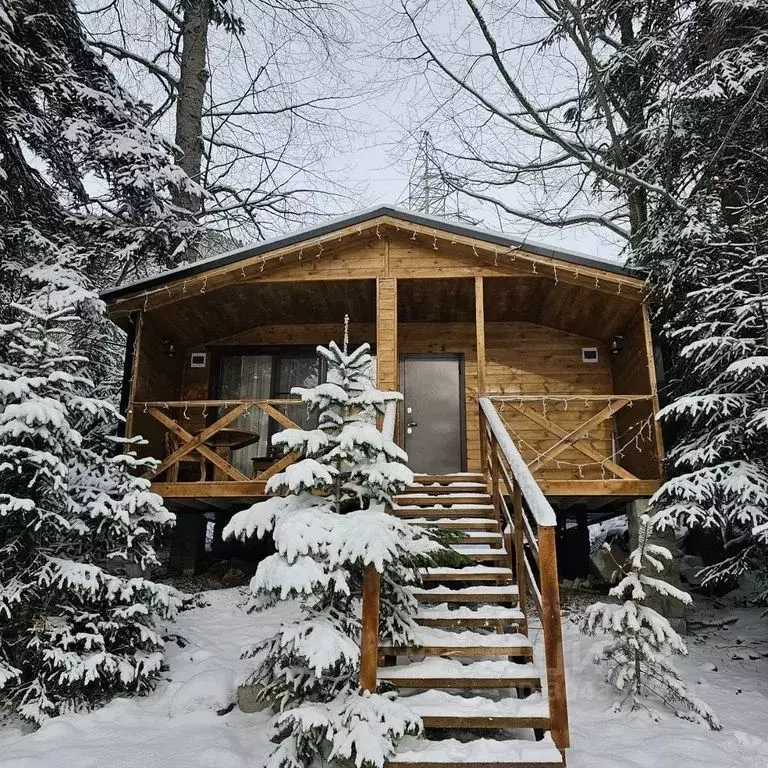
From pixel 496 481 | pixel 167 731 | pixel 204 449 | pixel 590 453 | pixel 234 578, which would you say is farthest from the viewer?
pixel 234 578

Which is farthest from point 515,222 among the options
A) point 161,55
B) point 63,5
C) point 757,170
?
point 63,5

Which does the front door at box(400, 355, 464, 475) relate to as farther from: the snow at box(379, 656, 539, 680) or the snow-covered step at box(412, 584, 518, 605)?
the snow at box(379, 656, 539, 680)

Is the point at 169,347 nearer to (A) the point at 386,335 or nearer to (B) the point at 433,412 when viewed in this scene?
(A) the point at 386,335

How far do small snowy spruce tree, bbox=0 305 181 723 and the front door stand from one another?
4.04 meters

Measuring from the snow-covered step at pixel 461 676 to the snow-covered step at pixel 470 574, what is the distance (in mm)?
816

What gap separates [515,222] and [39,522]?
12246mm

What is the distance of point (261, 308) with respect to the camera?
→ 852cm

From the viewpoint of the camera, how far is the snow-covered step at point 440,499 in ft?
19.7

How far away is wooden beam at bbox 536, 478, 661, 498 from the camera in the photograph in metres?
6.74

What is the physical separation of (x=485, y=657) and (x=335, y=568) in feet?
5.99

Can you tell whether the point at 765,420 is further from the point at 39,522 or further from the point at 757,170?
the point at 39,522

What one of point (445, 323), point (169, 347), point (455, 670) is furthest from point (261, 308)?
point (455, 670)

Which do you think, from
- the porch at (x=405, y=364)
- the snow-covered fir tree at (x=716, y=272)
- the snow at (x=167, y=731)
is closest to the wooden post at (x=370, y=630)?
the snow at (x=167, y=731)

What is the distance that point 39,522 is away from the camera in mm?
4492
